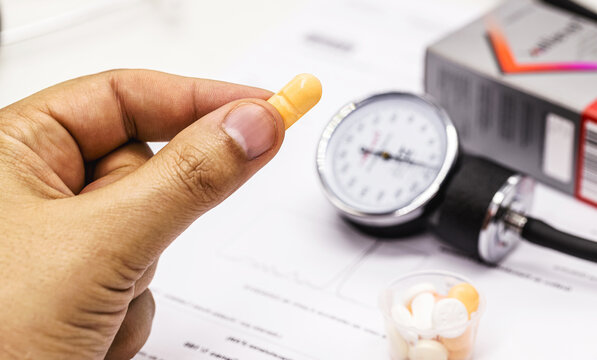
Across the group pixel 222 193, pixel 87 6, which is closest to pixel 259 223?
pixel 222 193

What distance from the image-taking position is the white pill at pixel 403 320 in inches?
25.7

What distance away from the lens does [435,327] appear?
653 mm

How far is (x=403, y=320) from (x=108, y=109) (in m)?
0.34

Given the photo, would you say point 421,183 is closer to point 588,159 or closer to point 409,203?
point 409,203

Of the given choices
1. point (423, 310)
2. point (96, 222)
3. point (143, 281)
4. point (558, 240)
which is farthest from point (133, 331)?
point (558, 240)

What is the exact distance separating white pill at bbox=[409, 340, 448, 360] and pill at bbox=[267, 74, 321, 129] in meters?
0.24

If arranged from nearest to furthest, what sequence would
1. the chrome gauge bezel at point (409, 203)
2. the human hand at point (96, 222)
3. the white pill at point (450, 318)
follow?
the human hand at point (96, 222) < the white pill at point (450, 318) < the chrome gauge bezel at point (409, 203)

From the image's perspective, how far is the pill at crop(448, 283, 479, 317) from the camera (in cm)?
67

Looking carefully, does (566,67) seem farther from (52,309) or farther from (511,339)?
(52,309)

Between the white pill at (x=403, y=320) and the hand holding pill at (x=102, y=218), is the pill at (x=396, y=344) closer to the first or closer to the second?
the white pill at (x=403, y=320)

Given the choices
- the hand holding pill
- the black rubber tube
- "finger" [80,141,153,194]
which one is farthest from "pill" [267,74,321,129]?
the black rubber tube

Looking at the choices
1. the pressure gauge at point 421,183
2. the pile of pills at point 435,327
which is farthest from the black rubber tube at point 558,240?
the pile of pills at point 435,327

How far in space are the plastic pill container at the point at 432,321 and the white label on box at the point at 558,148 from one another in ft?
0.73

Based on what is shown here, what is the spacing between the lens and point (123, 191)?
541 millimetres
